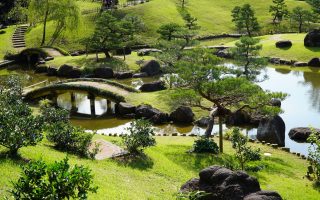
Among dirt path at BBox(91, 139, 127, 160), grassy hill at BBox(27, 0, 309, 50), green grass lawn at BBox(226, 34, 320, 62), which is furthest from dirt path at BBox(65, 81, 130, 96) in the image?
green grass lawn at BBox(226, 34, 320, 62)

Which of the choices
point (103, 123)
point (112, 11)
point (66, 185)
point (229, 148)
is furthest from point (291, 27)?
point (66, 185)

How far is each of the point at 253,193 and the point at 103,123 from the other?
32.5m

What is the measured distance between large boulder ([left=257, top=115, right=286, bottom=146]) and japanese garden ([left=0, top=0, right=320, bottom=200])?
13 cm

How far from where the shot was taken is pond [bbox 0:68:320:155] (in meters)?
45.0

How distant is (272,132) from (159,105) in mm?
14516

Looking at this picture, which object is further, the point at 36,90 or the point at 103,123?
the point at 36,90

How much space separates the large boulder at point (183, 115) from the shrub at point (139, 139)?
1814cm

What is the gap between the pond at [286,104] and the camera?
148 ft

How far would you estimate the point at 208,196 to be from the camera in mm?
18141

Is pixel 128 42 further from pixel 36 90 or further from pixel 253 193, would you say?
pixel 253 193

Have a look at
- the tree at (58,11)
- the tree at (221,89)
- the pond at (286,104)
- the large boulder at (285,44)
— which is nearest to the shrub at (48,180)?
the tree at (221,89)

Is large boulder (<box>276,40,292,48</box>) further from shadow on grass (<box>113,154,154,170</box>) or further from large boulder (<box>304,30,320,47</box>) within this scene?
shadow on grass (<box>113,154,154,170</box>)

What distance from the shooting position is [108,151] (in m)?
29.1

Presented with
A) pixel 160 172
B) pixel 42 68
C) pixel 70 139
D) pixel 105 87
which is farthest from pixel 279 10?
pixel 70 139
